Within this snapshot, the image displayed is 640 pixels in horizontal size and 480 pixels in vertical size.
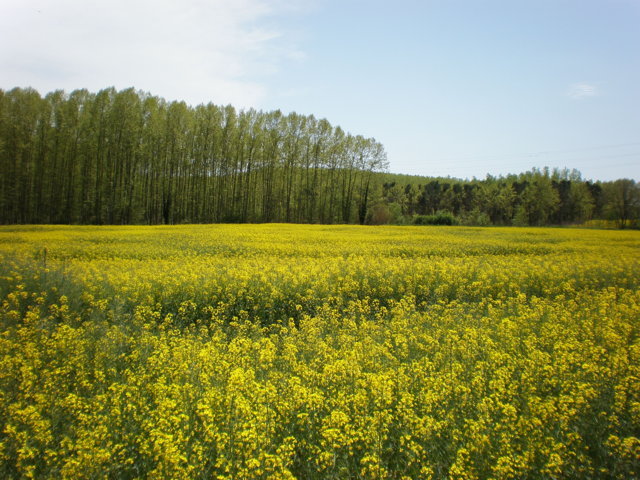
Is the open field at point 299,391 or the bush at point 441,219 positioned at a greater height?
the bush at point 441,219

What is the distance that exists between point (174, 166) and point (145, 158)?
12.7 feet

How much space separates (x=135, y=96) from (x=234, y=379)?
168 ft

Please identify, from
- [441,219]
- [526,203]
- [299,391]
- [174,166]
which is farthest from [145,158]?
[526,203]

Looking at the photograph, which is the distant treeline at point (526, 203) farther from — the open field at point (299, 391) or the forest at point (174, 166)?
the open field at point (299, 391)

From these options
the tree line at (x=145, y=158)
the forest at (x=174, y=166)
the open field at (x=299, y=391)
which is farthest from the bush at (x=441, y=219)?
the open field at (x=299, y=391)

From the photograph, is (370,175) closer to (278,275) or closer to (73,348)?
(278,275)

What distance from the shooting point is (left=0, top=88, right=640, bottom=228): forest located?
4447cm

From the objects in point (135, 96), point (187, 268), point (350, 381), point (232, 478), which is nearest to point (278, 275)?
point (187, 268)

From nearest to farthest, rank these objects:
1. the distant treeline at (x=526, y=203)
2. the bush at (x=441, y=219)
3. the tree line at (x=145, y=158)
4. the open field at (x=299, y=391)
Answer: the open field at (x=299, y=391) → the tree line at (x=145, y=158) → the bush at (x=441, y=219) → the distant treeline at (x=526, y=203)

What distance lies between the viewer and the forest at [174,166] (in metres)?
44.5

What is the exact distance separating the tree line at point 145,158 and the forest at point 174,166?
0.14m

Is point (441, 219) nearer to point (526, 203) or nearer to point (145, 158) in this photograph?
point (526, 203)

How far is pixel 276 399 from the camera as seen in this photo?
359 centimetres

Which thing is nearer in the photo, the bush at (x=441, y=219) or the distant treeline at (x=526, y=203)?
the bush at (x=441, y=219)
